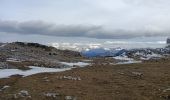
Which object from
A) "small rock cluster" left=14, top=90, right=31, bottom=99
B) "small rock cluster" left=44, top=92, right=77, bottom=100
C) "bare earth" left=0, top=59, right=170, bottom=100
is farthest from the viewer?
"bare earth" left=0, top=59, right=170, bottom=100

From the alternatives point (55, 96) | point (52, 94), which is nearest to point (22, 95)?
point (52, 94)

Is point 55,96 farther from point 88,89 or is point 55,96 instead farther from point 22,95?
point 88,89

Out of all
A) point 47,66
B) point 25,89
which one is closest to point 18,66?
point 47,66

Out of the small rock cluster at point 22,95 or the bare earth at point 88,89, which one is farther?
the bare earth at point 88,89

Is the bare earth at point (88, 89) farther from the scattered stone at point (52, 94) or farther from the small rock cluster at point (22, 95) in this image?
the small rock cluster at point (22, 95)

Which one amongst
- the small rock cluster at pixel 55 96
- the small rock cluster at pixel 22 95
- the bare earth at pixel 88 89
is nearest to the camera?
the small rock cluster at pixel 55 96

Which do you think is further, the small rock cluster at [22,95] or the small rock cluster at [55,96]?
the small rock cluster at [22,95]

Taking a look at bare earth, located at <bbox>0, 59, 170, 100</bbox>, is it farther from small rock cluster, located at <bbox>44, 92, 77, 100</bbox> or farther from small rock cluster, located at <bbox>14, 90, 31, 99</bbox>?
small rock cluster, located at <bbox>14, 90, 31, 99</bbox>

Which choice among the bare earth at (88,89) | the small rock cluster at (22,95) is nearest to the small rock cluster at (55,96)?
the bare earth at (88,89)

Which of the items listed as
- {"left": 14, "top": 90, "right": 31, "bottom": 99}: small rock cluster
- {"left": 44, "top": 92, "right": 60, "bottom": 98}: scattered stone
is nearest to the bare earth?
{"left": 44, "top": 92, "right": 60, "bottom": 98}: scattered stone

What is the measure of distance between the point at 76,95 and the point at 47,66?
34669 millimetres

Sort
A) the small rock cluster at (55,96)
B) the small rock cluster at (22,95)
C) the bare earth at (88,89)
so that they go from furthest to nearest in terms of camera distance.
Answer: the bare earth at (88,89) < the small rock cluster at (22,95) < the small rock cluster at (55,96)

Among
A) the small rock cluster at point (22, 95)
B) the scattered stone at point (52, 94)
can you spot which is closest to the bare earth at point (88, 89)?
the scattered stone at point (52, 94)

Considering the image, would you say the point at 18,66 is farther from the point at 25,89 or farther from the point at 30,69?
the point at 25,89
